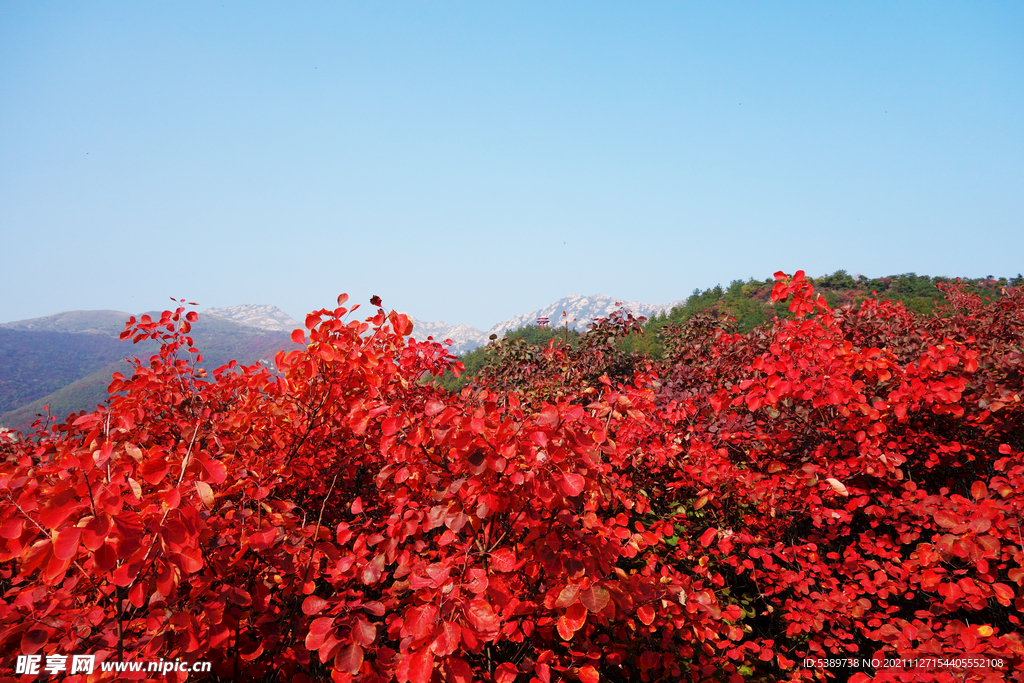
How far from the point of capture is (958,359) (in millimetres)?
3350

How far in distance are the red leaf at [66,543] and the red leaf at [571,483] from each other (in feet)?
4.48

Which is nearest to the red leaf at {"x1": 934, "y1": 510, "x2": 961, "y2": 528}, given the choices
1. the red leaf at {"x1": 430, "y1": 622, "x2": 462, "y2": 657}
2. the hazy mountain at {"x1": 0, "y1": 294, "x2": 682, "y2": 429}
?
the red leaf at {"x1": 430, "y1": 622, "x2": 462, "y2": 657}

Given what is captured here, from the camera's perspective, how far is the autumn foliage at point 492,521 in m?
1.49

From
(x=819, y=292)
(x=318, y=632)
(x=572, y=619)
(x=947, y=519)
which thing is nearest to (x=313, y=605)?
(x=318, y=632)

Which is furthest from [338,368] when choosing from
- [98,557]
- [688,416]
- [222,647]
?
[688,416]

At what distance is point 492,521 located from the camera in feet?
6.32

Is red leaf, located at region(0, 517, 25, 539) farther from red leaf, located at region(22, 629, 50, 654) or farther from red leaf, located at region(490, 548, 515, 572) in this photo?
red leaf, located at region(490, 548, 515, 572)

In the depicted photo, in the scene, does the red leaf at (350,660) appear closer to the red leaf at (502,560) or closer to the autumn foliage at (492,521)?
the autumn foliage at (492,521)

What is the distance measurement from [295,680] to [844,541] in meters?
4.67

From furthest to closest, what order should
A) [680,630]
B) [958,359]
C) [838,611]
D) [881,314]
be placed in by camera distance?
1. [881,314]
2. [958,359]
3. [838,611]
4. [680,630]

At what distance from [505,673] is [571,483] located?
855 millimetres

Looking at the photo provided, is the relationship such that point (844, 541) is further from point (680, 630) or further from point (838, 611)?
point (680, 630)

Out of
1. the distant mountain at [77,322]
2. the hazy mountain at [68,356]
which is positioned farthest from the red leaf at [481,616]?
the distant mountain at [77,322]

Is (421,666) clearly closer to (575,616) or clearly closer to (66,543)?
(575,616)
